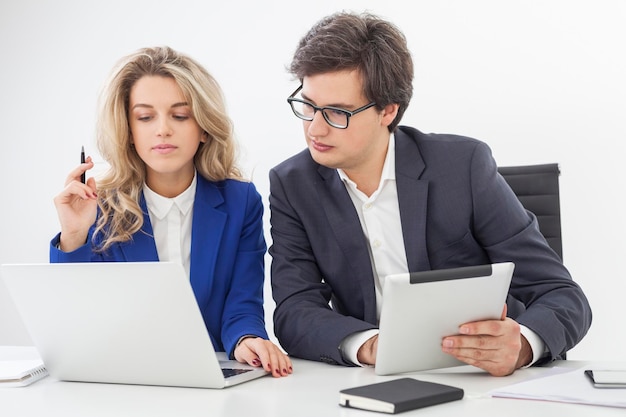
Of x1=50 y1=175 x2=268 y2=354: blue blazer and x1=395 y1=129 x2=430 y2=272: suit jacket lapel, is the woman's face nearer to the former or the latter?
x1=50 y1=175 x2=268 y2=354: blue blazer

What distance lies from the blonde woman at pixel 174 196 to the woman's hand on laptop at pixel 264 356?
0.86ft

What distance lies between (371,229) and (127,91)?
810 millimetres

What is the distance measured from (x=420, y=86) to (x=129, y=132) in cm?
146

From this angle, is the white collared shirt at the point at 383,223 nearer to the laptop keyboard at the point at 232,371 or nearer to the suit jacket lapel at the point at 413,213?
the suit jacket lapel at the point at 413,213

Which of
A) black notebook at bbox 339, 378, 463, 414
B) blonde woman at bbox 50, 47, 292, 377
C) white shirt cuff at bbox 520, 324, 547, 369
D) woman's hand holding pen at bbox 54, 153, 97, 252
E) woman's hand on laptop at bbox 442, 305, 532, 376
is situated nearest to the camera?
black notebook at bbox 339, 378, 463, 414

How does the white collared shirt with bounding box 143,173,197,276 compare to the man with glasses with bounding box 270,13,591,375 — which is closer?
the man with glasses with bounding box 270,13,591,375

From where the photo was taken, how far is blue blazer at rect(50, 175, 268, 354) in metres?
2.22

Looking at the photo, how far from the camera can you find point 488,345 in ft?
5.35

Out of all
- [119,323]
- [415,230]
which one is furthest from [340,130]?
[119,323]

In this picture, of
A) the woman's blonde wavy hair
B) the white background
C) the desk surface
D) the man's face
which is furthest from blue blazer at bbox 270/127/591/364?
the white background

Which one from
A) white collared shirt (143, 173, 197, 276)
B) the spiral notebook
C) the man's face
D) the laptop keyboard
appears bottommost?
the laptop keyboard

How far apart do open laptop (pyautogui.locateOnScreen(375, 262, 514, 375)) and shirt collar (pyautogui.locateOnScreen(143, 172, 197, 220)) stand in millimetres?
909

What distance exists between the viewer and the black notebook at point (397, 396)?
4.52 ft

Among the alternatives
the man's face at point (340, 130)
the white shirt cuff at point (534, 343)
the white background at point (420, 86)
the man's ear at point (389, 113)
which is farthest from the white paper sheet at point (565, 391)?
the white background at point (420, 86)
